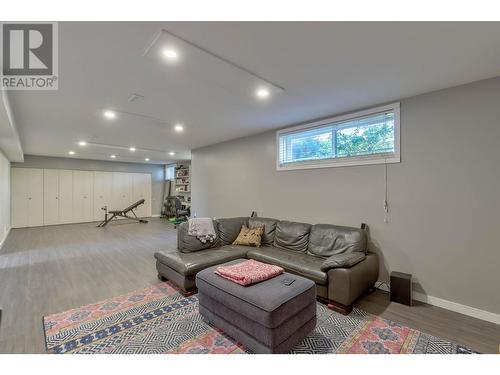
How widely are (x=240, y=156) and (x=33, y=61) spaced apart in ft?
11.6

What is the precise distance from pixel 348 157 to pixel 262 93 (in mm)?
1611

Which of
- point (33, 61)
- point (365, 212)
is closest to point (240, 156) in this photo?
point (365, 212)

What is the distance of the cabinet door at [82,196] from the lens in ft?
28.5

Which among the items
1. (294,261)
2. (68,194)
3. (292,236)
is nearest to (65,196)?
(68,194)

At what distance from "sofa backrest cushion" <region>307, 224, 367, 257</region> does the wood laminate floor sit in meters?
0.61

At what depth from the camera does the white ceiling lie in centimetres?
164

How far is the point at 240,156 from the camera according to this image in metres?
5.12

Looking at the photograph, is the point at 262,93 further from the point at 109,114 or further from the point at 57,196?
the point at 57,196

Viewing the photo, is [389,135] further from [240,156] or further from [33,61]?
[33,61]

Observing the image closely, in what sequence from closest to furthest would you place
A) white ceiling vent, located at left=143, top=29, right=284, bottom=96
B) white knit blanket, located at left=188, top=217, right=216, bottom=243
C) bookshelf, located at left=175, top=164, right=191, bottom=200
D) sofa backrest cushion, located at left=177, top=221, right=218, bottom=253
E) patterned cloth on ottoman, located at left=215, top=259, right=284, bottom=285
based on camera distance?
white ceiling vent, located at left=143, top=29, right=284, bottom=96 < patterned cloth on ottoman, located at left=215, top=259, right=284, bottom=285 < sofa backrest cushion, located at left=177, top=221, right=218, bottom=253 < white knit blanket, located at left=188, top=217, right=216, bottom=243 < bookshelf, located at left=175, top=164, right=191, bottom=200

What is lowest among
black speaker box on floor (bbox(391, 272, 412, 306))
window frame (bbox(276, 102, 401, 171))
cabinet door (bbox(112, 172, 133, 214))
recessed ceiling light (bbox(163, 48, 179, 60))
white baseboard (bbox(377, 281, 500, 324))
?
white baseboard (bbox(377, 281, 500, 324))

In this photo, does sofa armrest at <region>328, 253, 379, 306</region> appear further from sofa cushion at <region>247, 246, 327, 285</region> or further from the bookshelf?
the bookshelf

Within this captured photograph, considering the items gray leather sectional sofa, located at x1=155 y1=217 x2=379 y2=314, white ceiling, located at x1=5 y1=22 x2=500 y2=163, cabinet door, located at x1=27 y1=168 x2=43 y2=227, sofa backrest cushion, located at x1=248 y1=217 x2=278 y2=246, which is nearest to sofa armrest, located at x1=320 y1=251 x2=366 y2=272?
gray leather sectional sofa, located at x1=155 y1=217 x2=379 y2=314

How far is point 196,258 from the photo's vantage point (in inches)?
121
